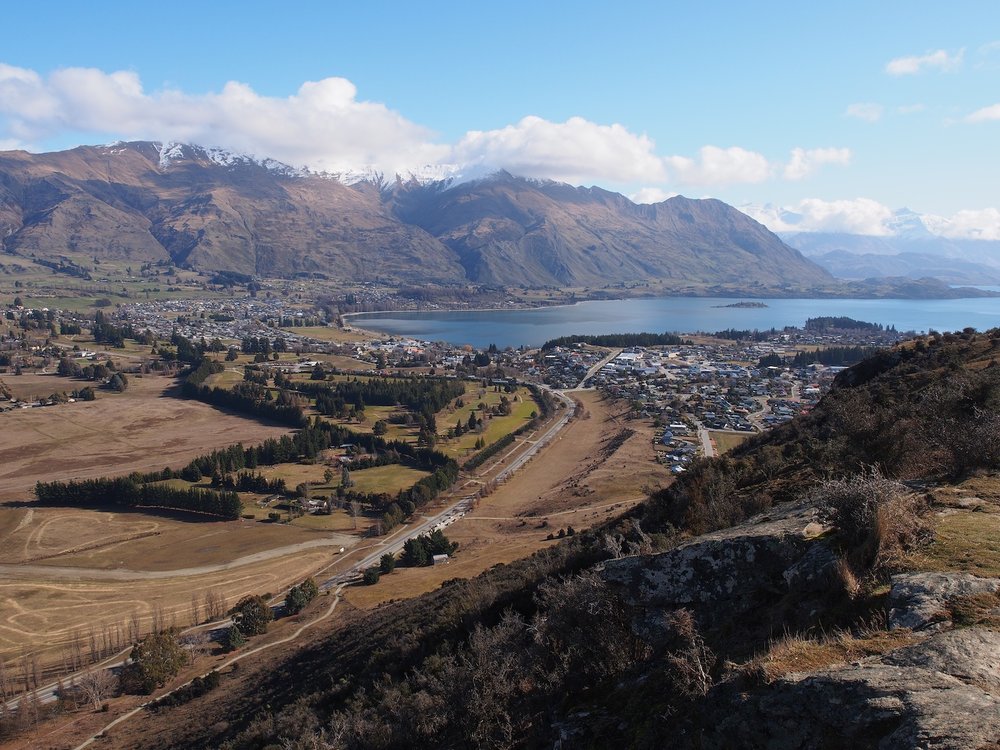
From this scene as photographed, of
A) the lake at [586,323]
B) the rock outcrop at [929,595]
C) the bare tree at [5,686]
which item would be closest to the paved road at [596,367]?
the lake at [586,323]

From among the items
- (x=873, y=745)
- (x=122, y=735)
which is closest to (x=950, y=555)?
(x=873, y=745)

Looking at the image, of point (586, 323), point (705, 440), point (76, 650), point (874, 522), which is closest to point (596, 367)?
point (705, 440)

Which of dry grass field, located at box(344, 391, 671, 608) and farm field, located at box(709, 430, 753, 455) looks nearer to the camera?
dry grass field, located at box(344, 391, 671, 608)

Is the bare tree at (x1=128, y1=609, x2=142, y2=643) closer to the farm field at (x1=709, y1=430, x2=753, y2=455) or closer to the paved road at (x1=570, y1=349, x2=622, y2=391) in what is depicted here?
the farm field at (x1=709, y1=430, x2=753, y2=455)

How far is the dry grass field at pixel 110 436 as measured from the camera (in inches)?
2197

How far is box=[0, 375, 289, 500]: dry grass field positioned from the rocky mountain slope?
5092 centimetres

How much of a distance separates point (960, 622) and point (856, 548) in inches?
51.1

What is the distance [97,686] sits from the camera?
23828 mm

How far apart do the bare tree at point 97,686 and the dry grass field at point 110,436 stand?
32.0m

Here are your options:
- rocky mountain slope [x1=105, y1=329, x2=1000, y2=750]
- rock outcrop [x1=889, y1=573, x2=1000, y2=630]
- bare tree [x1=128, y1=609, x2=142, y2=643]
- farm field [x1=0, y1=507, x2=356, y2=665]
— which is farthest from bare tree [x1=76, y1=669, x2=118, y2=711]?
rock outcrop [x1=889, y1=573, x2=1000, y2=630]

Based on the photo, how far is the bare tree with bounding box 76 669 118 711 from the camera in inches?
919

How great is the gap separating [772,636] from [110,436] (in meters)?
74.3

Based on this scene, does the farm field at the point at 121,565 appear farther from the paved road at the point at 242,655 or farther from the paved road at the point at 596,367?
the paved road at the point at 596,367

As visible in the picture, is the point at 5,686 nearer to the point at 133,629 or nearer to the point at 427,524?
the point at 133,629
